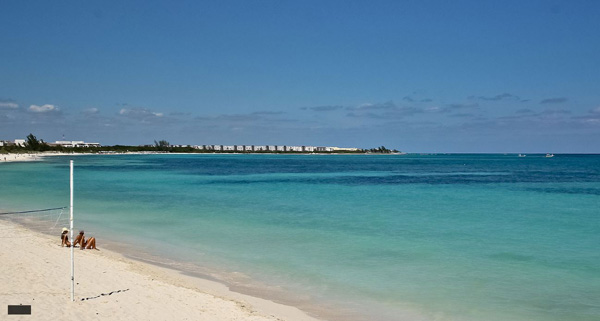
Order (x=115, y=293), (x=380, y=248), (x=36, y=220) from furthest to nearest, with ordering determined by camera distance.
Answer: (x=36, y=220), (x=380, y=248), (x=115, y=293)

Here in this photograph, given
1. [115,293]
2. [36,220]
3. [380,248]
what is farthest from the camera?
[36,220]

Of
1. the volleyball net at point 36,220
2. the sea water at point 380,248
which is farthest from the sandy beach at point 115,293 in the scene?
the volleyball net at point 36,220

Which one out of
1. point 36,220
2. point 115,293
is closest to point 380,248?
point 115,293

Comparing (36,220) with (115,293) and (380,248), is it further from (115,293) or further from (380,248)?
(380,248)

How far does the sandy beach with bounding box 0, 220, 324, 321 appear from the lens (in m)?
8.28

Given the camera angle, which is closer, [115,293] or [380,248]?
[115,293]

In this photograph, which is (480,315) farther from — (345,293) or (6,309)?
(6,309)

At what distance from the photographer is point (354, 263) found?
1363 cm

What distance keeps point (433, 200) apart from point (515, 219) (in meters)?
8.76

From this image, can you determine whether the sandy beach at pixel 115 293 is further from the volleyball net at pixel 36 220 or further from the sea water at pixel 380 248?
the volleyball net at pixel 36 220

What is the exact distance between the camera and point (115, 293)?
9344mm

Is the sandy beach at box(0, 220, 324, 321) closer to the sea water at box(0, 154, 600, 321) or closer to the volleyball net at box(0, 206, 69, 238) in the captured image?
the sea water at box(0, 154, 600, 321)

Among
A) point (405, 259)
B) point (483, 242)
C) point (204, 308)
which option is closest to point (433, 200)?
point (483, 242)

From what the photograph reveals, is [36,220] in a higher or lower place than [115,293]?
lower
